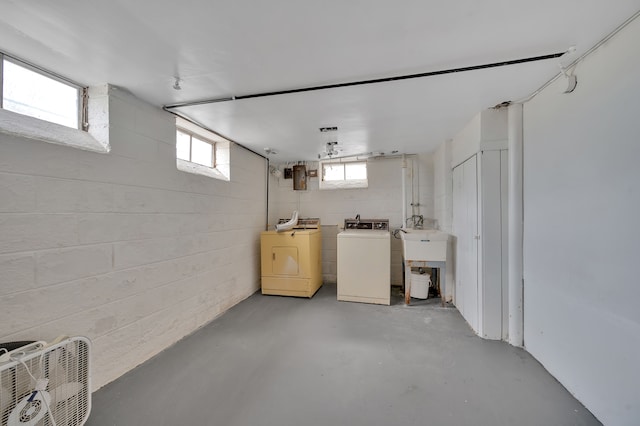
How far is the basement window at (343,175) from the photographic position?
12.7 ft

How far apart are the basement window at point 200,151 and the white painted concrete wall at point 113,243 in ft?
0.62

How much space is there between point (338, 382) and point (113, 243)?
6.07 feet

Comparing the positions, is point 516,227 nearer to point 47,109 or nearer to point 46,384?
point 46,384

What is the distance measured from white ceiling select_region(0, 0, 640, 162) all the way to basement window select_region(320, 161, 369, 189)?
1.92 metres

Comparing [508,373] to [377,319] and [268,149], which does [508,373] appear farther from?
[268,149]

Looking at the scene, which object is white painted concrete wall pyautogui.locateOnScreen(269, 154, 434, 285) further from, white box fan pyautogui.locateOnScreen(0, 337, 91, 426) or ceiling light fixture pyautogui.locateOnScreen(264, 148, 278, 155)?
white box fan pyautogui.locateOnScreen(0, 337, 91, 426)

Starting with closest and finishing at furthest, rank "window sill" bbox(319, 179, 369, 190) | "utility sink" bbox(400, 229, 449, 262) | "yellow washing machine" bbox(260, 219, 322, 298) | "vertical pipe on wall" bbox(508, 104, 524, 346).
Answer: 1. "vertical pipe on wall" bbox(508, 104, 524, 346)
2. "utility sink" bbox(400, 229, 449, 262)
3. "yellow washing machine" bbox(260, 219, 322, 298)
4. "window sill" bbox(319, 179, 369, 190)

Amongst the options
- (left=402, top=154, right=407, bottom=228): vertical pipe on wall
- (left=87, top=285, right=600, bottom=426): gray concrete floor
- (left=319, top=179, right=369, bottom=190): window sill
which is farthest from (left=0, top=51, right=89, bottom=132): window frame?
(left=402, top=154, right=407, bottom=228): vertical pipe on wall

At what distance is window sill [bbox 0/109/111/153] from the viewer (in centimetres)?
121

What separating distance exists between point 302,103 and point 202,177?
133 cm

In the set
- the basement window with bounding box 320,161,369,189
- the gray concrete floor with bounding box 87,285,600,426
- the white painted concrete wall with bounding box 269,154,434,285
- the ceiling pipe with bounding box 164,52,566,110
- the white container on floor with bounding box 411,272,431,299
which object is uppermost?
the ceiling pipe with bounding box 164,52,566,110

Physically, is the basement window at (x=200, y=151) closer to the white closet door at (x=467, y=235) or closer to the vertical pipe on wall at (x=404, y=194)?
the vertical pipe on wall at (x=404, y=194)

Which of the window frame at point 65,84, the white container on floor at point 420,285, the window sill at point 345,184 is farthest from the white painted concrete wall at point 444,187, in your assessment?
the window frame at point 65,84

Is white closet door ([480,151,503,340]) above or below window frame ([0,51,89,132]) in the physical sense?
below
